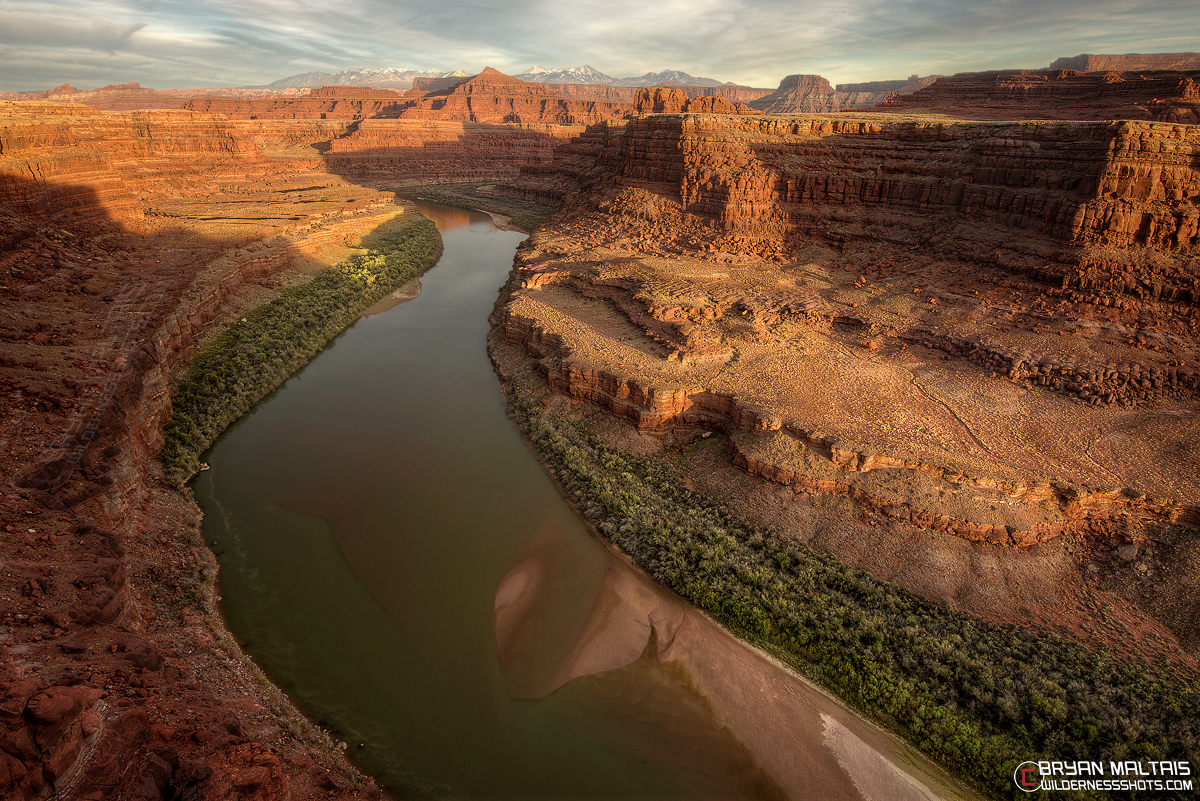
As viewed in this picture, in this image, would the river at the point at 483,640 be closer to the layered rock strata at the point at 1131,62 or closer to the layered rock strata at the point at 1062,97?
the layered rock strata at the point at 1062,97

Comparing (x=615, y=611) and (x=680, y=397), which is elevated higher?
(x=680, y=397)

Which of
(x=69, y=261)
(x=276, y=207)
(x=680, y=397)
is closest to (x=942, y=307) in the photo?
(x=680, y=397)

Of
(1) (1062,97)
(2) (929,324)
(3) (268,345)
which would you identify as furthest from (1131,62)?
(3) (268,345)

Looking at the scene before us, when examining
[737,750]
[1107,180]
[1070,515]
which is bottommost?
[737,750]

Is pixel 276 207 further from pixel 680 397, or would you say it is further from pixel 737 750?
pixel 737 750

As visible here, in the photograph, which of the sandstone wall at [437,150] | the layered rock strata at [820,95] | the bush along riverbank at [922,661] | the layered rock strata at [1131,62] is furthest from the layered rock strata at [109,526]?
the layered rock strata at [820,95]

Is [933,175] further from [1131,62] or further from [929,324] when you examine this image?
[1131,62]

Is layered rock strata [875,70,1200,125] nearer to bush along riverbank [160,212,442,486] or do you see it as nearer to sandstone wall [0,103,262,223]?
bush along riverbank [160,212,442,486]
